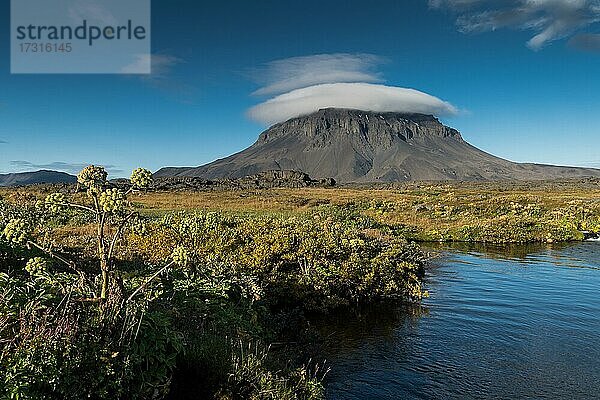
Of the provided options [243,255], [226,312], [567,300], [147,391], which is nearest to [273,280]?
[243,255]

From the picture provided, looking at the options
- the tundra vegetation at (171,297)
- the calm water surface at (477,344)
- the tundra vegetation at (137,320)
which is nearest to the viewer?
the tundra vegetation at (137,320)

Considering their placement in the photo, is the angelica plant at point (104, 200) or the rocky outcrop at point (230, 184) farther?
the rocky outcrop at point (230, 184)

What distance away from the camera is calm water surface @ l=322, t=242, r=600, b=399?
10859 mm

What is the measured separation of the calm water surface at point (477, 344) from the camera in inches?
428

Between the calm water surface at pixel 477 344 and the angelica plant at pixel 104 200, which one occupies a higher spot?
the angelica plant at pixel 104 200

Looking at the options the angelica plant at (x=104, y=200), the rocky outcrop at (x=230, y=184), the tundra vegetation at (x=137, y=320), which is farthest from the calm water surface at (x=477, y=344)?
the rocky outcrop at (x=230, y=184)

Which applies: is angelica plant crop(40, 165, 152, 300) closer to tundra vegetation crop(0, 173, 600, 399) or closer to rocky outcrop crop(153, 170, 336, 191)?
tundra vegetation crop(0, 173, 600, 399)

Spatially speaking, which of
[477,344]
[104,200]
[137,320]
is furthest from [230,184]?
[104,200]

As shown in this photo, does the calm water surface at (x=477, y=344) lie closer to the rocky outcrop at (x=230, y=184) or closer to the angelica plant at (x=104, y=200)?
the angelica plant at (x=104, y=200)

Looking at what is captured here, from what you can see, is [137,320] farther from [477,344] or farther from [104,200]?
[477,344]

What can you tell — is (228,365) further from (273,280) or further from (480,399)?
(273,280)

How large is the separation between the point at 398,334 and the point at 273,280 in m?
4.12

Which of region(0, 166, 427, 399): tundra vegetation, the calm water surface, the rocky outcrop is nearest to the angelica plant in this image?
region(0, 166, 427, 399): tundra vegetation

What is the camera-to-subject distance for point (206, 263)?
1402 centimetres
